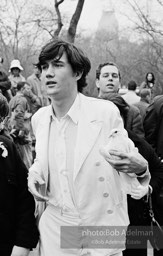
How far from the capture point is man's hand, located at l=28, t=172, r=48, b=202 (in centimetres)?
253

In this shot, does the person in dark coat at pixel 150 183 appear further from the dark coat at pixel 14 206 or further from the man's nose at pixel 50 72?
the man's nose at pixel 50 72

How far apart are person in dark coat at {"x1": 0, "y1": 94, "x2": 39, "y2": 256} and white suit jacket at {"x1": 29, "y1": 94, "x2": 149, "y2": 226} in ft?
0.69

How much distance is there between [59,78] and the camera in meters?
2.58

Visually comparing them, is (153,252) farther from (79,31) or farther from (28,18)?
(79,31)

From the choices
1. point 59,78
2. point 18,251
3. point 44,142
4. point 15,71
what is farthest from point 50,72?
point 15,71

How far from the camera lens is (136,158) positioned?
2.21 m

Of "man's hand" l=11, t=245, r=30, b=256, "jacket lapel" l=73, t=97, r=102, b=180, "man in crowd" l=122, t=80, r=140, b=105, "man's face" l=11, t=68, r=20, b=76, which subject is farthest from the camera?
"man's face" l=11, t=68, r=20, b=76

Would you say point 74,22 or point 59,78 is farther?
point 74,22

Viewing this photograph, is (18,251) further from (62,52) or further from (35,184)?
(62,52)

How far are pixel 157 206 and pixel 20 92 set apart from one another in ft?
19.4

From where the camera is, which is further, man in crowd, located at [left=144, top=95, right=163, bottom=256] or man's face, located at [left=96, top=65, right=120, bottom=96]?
man's face, located at [left=96, top=65, right=120, bottom=96]

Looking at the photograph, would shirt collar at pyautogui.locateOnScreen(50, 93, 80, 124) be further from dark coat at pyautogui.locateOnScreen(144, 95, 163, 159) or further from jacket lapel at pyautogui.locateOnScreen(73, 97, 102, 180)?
dark coat at pyautogui.locateOnScreen(144, 95, 163, 159)

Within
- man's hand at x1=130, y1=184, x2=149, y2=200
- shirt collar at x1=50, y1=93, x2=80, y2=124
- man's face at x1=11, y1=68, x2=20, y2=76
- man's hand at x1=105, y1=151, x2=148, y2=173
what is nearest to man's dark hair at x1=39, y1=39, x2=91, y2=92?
shirt collar at x1=50, y1=93, x2=80, y2=124

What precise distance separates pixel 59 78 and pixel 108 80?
6.45ft
